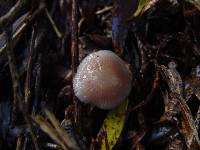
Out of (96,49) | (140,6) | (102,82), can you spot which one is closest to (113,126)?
(102,82)

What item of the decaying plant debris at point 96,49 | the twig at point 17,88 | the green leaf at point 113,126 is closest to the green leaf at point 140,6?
the decaying plant debris at point 96,49

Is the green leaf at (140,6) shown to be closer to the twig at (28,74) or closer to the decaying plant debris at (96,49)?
the decaying plant debris at (96,49)

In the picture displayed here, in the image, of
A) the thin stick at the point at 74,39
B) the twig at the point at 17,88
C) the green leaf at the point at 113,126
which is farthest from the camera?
the thin stick at the point at 74,39

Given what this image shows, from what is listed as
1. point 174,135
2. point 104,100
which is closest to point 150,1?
point 104,100

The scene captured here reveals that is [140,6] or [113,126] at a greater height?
[140,6]

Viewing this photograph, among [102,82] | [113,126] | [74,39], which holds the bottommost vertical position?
[113,126]

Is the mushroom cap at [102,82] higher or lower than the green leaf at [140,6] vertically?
lower

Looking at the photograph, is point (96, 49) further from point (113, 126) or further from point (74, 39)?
point (113, 126)

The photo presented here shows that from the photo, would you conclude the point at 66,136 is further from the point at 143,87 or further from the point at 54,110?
the point at 143,87
